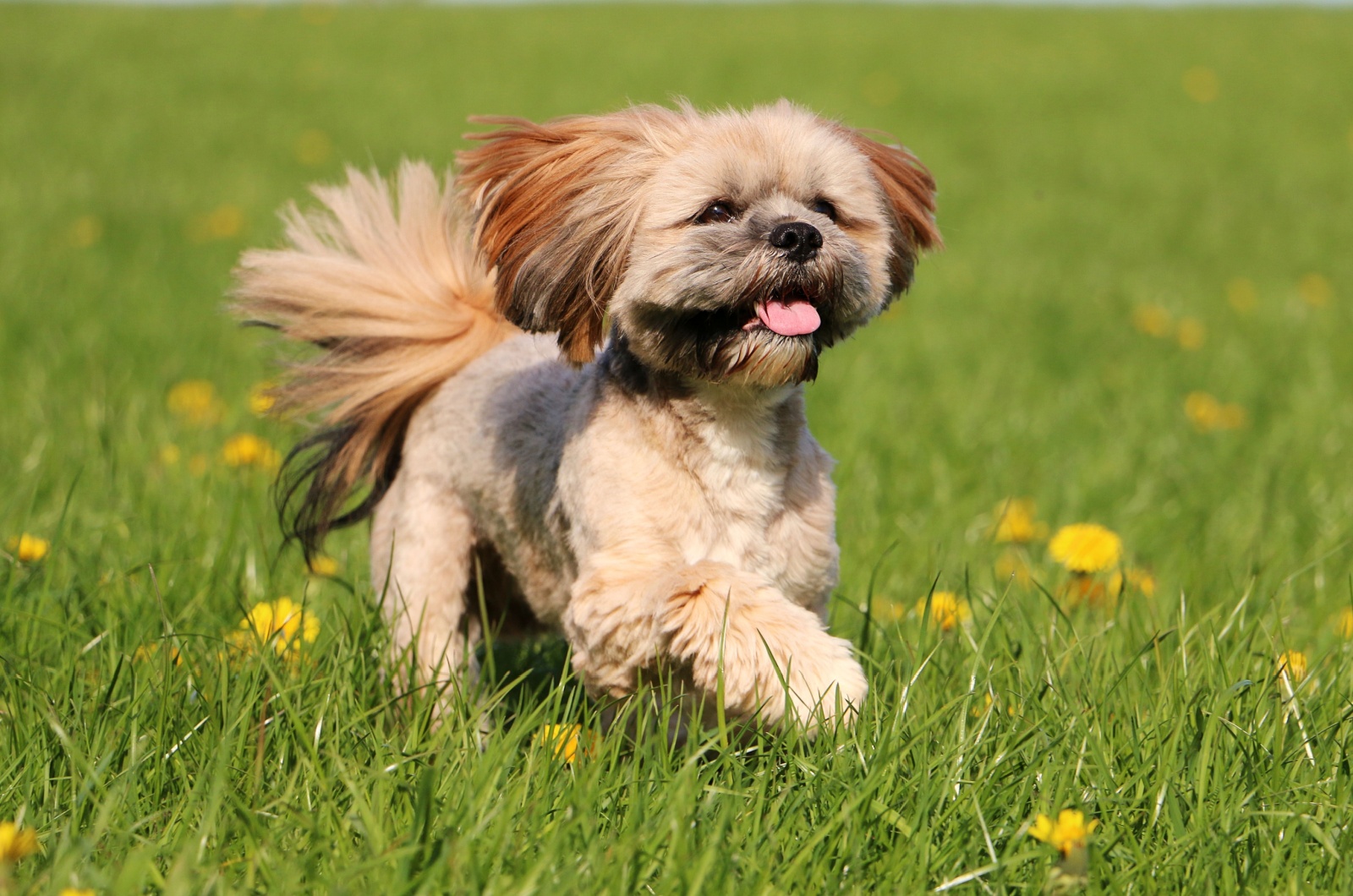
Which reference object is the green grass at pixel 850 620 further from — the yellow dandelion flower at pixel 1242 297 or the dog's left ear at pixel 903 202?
the dog's left ear at pixel 903 202

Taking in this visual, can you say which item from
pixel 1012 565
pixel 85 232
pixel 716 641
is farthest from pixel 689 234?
pixel 85 232

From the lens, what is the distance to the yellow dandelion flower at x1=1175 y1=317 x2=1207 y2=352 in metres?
7.83

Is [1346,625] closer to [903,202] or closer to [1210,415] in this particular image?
[903,202]

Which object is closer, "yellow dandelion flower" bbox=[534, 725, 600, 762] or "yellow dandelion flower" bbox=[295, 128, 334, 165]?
"yellow dandelion flower" bbox=[534, 725, 600, 762]

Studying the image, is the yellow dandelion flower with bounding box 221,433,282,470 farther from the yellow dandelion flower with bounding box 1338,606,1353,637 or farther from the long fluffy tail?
the yellow dandelion flower with bounding box 1338,606,1353,637

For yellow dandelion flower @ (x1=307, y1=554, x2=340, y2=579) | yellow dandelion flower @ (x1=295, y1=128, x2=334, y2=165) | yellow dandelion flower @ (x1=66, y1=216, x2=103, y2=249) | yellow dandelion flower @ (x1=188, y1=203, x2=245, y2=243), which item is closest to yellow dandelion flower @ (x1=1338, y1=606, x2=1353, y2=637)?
yellow dandelion flower @ (x1=307, y1=554, x2=340, y2=579)

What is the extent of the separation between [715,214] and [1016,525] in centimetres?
167

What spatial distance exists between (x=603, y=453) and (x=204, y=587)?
1322 millimetres

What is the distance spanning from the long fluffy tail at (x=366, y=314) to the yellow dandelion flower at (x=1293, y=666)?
2.28 meters

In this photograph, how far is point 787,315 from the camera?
9.49ft

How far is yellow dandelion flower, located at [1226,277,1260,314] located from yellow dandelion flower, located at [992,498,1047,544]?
16.7 feet

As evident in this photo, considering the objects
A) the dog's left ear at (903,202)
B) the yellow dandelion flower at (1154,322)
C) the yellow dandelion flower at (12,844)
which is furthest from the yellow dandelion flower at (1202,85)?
the yellow dandelion flower at (12,844)

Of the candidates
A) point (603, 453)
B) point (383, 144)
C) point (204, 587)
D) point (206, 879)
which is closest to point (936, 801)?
point (603, 453)

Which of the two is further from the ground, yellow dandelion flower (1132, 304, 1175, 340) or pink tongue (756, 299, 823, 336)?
pink tongue (756, 299, 823, 336)
